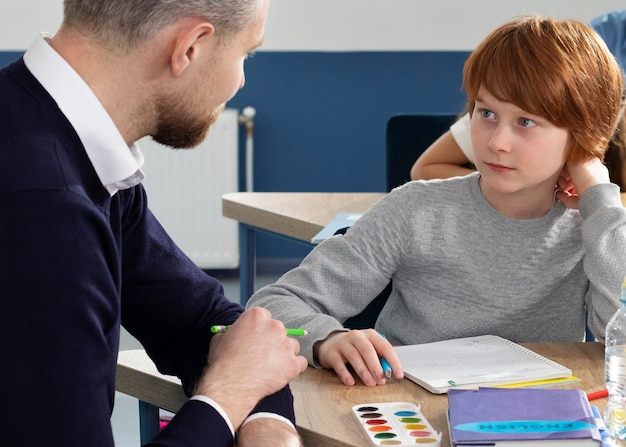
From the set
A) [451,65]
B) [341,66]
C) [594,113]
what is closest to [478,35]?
[451,65]

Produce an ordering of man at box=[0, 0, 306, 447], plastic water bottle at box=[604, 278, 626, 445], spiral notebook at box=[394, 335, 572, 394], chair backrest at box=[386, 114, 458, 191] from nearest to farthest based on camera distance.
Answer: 1. man at box=[0, 0, 306, 447]
2. plastic water bottle at box=[604, 278, 626, 445]
3. spiral notebook at box=[394, 335, 572, 394]
4. chair backrest at box=[386, 114, 458, 191]

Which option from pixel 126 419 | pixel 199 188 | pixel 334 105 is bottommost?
pixel 126 419

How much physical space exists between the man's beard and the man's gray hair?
0.09 m

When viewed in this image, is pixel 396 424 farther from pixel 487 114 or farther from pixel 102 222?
pixel 487 114

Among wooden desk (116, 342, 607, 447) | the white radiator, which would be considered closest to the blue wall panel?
the white radiator

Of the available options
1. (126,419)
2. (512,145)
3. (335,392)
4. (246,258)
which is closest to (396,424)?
(335,392)

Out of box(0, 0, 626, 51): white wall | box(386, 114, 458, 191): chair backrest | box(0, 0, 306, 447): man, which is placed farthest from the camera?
box(0, 0, 626, 51): white wall

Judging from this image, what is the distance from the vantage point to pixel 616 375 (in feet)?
4.51

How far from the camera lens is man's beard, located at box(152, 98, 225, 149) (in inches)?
48.7

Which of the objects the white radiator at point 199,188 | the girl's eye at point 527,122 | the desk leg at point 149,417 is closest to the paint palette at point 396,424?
the desk leg at point 149,417

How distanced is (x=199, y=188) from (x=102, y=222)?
3.50m

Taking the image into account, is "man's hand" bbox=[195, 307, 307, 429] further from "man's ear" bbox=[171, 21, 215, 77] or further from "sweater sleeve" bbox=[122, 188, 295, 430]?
"man's ear" bbox=[171, 21, 215, 77]

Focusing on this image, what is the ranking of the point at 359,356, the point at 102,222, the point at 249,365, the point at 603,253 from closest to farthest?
the point at 102,222, the point at 249,365, the point at 359,356, the point at 603,253

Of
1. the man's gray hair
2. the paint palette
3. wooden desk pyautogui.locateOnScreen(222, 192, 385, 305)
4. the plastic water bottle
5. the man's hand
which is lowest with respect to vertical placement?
wooden desk pyautogui.locateOnScreen(222, 192, 385, 305)
